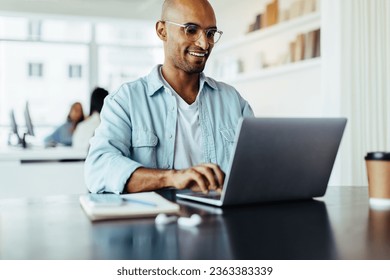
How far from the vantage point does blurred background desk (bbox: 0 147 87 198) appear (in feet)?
12.2

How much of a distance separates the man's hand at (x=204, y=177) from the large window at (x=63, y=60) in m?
6.67

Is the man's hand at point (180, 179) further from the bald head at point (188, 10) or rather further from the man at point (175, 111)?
the bald head at point (188, 10)

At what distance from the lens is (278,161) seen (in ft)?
3.69

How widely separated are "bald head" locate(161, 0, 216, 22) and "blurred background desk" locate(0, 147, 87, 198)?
234 centimetres

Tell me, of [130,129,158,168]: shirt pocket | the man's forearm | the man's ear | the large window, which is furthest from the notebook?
the large window

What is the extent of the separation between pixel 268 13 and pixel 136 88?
12.4ft

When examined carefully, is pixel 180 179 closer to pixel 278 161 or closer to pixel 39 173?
pixel 278 161

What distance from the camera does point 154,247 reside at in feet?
2.43

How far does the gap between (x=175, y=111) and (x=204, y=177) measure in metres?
0.59

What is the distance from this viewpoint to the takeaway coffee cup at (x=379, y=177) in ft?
3.73

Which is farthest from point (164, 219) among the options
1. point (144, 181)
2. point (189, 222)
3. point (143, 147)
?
point (143, 147)

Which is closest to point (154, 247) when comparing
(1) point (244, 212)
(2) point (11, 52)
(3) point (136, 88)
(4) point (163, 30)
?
(1) point (244, 212)

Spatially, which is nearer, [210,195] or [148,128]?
[210,195]
